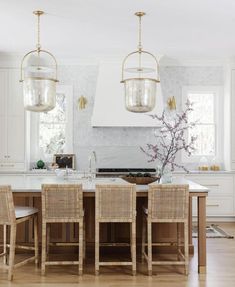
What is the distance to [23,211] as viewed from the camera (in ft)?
14.8

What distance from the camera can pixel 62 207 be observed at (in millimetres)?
4379

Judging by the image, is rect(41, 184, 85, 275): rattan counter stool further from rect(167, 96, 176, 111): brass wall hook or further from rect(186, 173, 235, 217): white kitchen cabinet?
rect(167, 96, 176, 111): brass wall hook

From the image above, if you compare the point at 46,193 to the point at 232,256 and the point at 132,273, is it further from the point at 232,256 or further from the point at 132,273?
the point at 232,256

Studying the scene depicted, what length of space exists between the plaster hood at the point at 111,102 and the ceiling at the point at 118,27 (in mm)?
335

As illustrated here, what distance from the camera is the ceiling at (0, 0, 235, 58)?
4980 mm

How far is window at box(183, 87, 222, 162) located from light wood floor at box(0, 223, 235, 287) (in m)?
3.31

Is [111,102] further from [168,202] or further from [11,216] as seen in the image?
[11,216]

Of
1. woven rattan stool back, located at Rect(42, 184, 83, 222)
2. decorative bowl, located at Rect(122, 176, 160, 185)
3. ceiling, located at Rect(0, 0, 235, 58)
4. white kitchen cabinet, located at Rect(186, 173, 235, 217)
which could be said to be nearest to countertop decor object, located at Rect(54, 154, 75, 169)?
ceiling, located at Rect(0, 0, 235, 58)

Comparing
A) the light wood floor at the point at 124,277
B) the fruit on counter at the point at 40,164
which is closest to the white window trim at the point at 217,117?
the fruit on counter at the point at 40,164

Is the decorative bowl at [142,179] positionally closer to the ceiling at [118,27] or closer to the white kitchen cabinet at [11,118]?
the ceiling at [118,27]

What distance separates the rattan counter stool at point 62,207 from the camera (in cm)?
435

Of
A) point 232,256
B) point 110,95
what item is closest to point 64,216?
point 232,256

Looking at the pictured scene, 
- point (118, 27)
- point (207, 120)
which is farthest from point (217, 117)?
point (118, 27)

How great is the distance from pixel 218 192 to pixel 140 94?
12.1 ft
